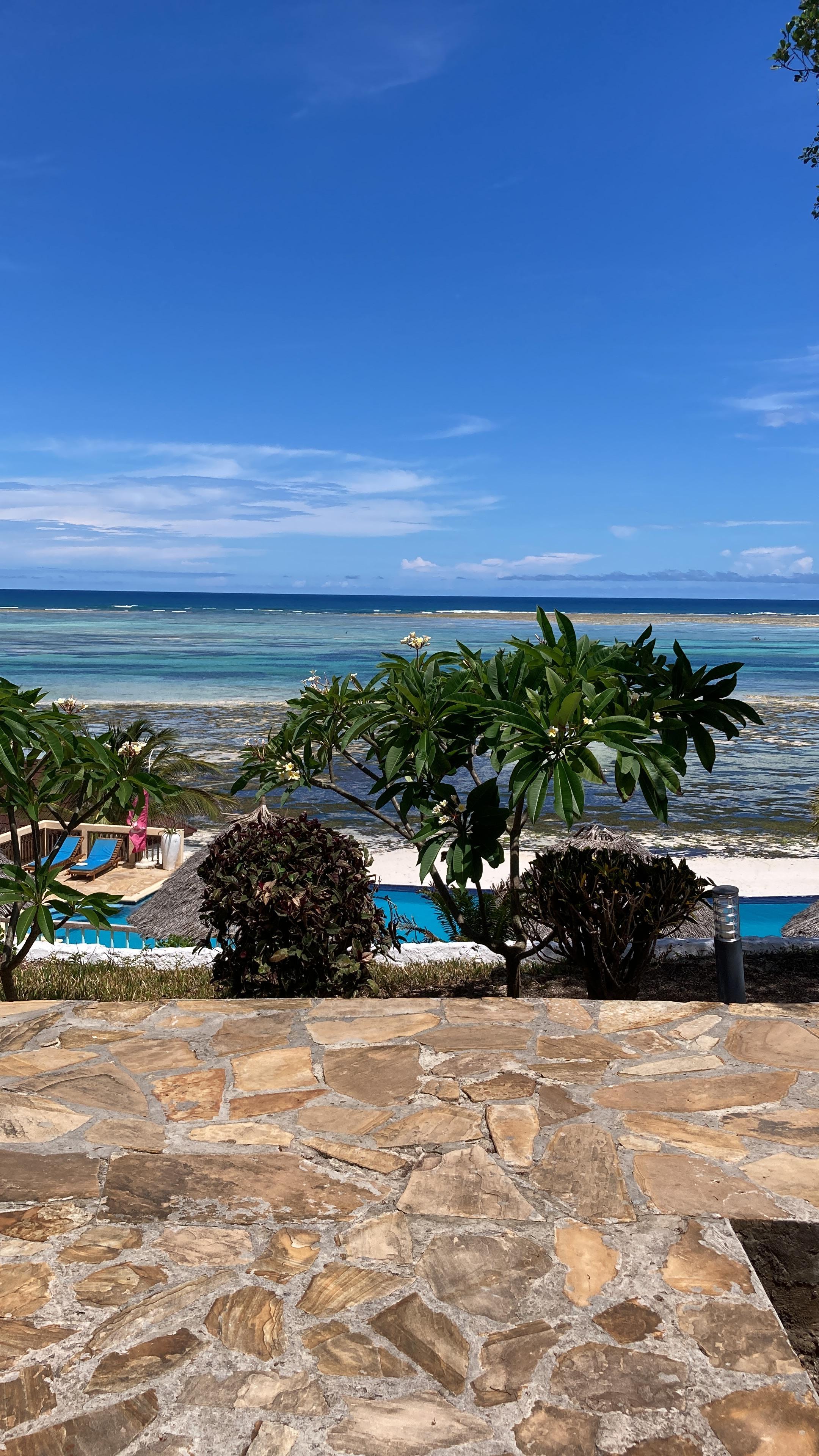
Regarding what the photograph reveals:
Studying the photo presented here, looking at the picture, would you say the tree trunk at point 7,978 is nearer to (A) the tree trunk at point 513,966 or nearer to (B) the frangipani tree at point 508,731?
(B) the frangipani tree at point 508,731

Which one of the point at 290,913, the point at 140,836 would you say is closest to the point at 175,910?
the point at 140,836

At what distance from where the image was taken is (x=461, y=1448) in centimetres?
185

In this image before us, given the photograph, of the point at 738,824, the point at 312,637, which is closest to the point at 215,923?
the point at 738,824

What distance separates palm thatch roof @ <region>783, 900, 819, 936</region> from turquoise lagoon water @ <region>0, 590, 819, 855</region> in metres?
7.15

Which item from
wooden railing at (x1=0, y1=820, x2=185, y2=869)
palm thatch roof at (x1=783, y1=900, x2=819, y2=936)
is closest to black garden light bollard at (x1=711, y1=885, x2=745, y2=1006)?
palm thatch roof at (x1=783, y1=900, x2=819, y2=936)

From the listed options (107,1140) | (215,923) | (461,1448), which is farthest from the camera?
(215,923)

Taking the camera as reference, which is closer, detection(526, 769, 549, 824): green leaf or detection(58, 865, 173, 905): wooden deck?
detection(526, 769, 549, 824): green leaf

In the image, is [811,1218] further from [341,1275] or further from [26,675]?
[26,675]

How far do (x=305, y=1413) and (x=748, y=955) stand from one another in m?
5.85

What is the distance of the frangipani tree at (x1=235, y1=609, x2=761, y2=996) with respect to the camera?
411 cm

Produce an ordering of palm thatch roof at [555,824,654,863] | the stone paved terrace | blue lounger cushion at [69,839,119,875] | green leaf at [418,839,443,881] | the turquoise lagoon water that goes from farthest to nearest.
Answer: the turquoise lagoon water
blue lounger cushion at [69,839,119,875]
palm thatch roof at [555,824,654,863]
green leaf at [418,839,443,881]
the stone paved terrace

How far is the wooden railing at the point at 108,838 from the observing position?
13375mm

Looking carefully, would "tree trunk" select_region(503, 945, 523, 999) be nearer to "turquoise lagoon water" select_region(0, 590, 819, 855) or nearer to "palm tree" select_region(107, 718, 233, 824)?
"palm tree" select_region(107, 718, 233, 824)

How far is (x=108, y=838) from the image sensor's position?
15266 millimetres
